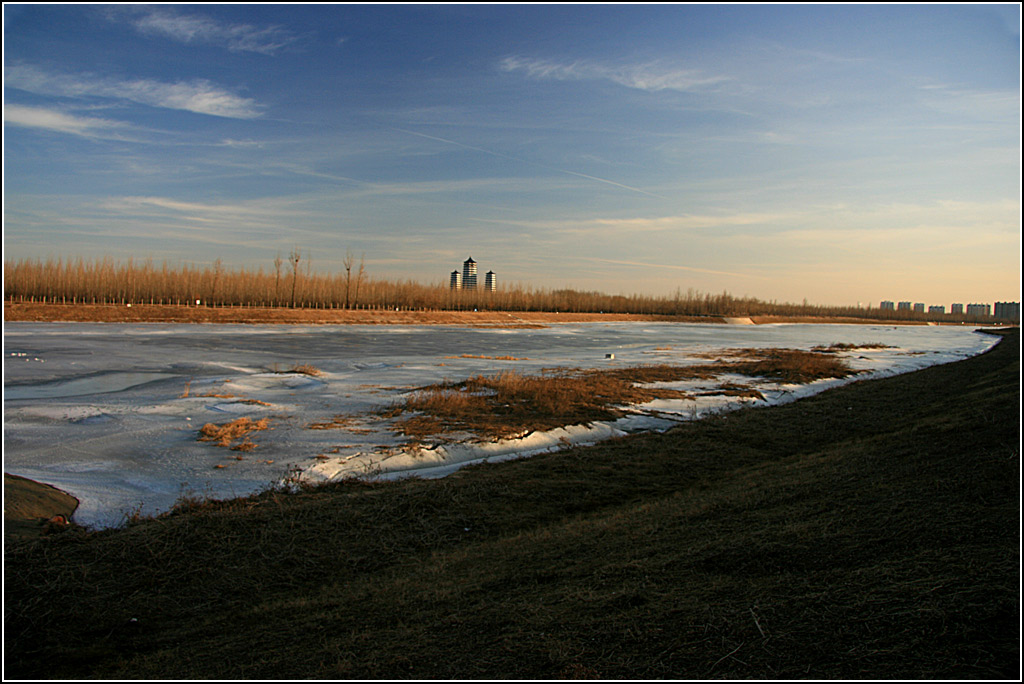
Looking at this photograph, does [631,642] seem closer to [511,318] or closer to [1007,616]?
[1007,616]

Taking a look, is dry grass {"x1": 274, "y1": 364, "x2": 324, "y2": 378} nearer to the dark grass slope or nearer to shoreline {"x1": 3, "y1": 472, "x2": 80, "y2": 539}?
shoreline {"x1": 3, "y1": 472, "x2": 80, "y2": 539}

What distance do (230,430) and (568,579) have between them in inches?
249

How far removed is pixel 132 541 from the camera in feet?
14.9

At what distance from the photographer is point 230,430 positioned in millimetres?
8508

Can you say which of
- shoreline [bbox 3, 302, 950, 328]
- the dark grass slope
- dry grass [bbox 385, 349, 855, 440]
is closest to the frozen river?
dry grass [bbox 385, 349, 855, 440]

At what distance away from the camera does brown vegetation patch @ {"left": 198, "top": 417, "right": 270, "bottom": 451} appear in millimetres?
8125

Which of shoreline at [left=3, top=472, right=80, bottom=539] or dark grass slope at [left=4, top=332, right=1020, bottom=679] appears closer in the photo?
Result: dark grass slope at [left=4, top=332, right=1020, bottom=679]

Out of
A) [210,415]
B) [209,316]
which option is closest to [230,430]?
[210,415]

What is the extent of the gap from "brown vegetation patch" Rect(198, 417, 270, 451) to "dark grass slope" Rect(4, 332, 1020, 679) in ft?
8.26

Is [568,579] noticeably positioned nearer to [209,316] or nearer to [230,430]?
[230,430]

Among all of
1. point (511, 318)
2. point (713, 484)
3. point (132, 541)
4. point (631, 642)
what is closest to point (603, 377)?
point (713, 484)

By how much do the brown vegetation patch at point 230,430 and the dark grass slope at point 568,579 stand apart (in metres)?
2.52

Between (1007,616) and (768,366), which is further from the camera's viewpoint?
(768,366)

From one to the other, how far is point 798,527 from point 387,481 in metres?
4.08
